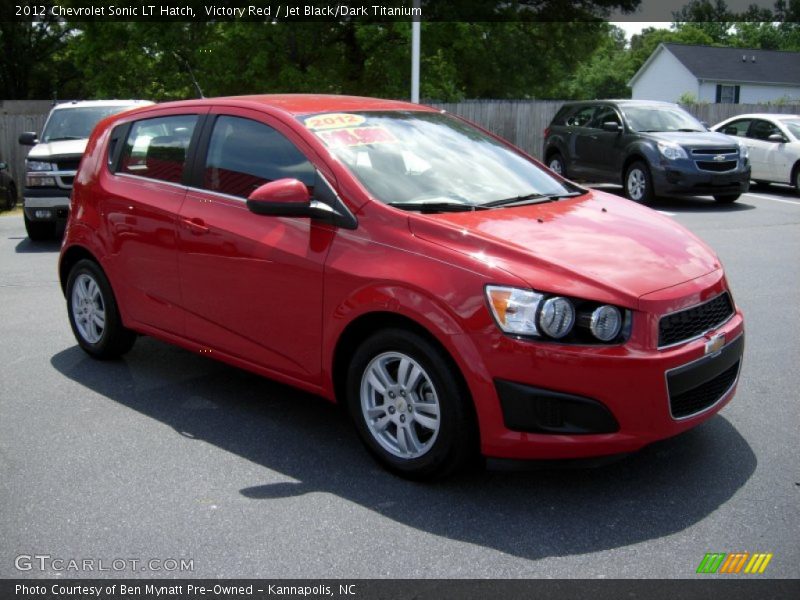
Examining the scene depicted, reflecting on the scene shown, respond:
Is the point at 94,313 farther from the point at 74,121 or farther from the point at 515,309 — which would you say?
the point at 74,121

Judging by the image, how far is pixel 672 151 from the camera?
570 inches

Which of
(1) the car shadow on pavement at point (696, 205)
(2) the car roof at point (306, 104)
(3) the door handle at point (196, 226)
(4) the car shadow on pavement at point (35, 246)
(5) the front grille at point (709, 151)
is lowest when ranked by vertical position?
(4) the car shadow on pavement at point (35, 246)

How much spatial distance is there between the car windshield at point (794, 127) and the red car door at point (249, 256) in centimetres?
1450

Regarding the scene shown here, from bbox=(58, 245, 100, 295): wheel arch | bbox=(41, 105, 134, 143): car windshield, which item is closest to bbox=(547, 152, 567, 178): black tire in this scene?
bbox=(41, 105, 134, 143): car windshield

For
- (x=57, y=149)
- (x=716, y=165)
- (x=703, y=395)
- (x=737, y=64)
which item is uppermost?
(x=737, y=64)

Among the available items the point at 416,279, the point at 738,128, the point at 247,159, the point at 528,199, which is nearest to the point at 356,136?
the point at 247,159

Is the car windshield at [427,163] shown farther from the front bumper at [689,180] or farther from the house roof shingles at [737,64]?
the house roof shingles at [737,64]

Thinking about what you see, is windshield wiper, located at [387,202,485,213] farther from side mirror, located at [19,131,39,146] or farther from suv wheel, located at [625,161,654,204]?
suv wheel, located at [625,161,654,204]

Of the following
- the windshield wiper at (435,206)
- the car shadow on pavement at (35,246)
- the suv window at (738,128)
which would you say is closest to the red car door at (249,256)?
the windshield wiper at (435,206)

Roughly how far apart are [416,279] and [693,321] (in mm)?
1220

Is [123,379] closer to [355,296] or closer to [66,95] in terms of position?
[355,296]

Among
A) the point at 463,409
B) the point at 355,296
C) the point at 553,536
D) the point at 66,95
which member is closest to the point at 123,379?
the point at 355,296

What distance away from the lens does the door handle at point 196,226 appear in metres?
4.88

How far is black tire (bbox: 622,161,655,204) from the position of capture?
1484cm
